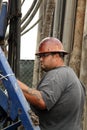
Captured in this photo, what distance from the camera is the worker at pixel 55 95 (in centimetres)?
433

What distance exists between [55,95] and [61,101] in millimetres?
156

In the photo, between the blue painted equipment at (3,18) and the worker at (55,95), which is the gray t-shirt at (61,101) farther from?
the blue painted equipment at (3,18)

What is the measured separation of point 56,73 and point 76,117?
478 millimetres

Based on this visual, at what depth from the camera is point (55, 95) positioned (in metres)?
4.36

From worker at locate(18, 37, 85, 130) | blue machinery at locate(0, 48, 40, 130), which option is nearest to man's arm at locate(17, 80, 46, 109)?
worker at locate(18, 37, 85, 130)

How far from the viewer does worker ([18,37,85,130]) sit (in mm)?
4328

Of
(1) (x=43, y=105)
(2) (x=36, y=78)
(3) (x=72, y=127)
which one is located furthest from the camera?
(2) (x=36, y=78)

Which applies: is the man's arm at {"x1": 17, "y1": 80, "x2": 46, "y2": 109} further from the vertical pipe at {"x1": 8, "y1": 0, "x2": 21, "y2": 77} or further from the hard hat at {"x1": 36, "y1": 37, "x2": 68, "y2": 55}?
the vertical pipe at {"x1": 8, "y1": 0, "x2": 21, "y2": 77}

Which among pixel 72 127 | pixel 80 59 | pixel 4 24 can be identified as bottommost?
pixel 72 127

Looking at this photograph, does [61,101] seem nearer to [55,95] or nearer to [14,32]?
[55,95]

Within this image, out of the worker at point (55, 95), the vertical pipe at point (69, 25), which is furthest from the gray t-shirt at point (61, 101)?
the vertical pipe at point (69, 25)

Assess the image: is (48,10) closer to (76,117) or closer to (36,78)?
(36,78)

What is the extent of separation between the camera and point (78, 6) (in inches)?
252

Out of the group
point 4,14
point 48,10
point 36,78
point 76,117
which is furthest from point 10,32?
point 36,78
